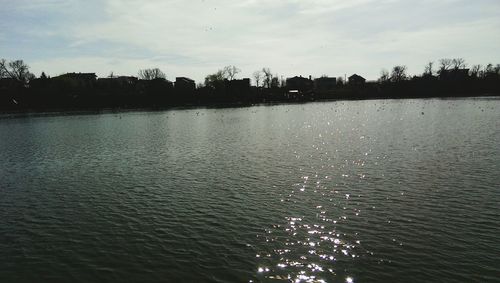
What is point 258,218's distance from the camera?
19.7 m

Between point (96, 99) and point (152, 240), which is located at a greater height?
point (96, 99)

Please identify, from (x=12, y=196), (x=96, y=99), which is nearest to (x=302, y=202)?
(x=12, y=196)

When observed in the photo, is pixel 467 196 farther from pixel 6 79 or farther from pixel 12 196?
pixel 6 79

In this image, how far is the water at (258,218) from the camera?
14.3 meters

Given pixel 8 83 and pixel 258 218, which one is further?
pixel 8 83

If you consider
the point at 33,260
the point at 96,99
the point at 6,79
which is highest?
the point at 6,79

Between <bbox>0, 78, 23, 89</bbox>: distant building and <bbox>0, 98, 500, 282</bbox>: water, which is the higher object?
<bbox>0, 78, 23, 89</bbox>: distant building

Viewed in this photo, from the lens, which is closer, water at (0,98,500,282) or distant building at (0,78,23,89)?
water at (0,98,500,282)

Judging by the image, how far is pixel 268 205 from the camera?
71.5 feet

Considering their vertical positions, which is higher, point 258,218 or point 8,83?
point 8,83

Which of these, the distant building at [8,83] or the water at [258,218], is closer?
the water at [258,218]

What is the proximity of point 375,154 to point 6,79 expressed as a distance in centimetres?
18719

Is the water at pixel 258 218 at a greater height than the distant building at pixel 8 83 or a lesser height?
lesser

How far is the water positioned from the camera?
1434 centimetres
